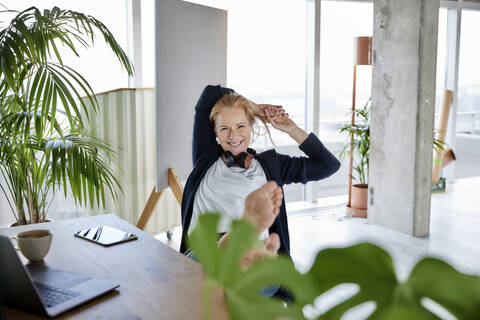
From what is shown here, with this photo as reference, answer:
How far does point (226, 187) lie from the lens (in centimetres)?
182

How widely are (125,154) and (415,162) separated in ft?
7.15

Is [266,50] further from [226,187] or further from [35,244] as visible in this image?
[35,244]

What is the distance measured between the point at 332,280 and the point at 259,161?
5.57ft

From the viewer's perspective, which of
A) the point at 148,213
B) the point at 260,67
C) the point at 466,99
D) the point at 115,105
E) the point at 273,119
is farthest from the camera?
the point at 466,99

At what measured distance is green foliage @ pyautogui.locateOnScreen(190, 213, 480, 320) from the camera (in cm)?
17

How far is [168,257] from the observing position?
1.41m

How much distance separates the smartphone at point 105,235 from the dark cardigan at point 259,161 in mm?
301

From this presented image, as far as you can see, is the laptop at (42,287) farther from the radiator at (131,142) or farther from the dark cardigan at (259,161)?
the radiator at (131,142)

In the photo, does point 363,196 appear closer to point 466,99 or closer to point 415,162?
point 415,162

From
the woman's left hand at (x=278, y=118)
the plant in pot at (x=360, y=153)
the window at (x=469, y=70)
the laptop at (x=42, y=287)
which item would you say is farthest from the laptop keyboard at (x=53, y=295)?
the window at (x=469, y=70)

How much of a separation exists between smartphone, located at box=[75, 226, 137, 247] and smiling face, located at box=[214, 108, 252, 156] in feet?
1.72

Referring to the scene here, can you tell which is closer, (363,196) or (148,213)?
(148,213)

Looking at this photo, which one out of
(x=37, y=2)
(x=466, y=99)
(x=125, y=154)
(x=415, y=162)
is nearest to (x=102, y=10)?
(x=37, y=2)

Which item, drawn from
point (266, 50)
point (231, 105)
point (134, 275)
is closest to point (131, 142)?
point (231, 105)
